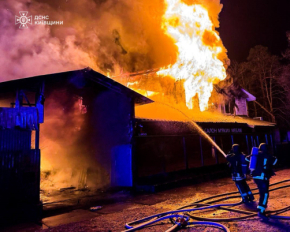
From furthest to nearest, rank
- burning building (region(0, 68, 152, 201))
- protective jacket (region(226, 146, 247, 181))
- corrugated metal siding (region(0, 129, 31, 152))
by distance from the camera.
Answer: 1. burning building (region(0, 68, 152, 201))
2. protective jacket (region(226, 146, 247, 181))
3. corrugated metal siding (region(0, 129, 31, 152))

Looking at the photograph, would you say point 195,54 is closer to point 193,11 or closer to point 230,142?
point 193,11

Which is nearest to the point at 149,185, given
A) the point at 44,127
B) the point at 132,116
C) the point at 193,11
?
the point at 132,116

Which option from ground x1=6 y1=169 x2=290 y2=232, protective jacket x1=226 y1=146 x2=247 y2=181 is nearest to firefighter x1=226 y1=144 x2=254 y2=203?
protective jacket x1=226 y1=146 x2=247 y2=181

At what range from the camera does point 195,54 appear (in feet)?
61.2

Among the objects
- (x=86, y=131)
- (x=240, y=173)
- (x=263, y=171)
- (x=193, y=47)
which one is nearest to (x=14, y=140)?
(x=86, y=131)

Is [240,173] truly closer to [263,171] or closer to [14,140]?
[263,171]

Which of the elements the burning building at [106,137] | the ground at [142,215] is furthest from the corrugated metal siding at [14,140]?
the burning building at [106,137]

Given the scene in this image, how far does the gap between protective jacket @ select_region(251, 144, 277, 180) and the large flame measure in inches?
493

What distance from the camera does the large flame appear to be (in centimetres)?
1823

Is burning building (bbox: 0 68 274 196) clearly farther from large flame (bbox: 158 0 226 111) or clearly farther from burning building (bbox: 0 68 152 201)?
large flame (bbox: 158 0 226 111)

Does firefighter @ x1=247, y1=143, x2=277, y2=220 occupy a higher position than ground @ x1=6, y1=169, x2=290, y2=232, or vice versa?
firefighter @ x1=247, y1=143, x2=277, y2=220

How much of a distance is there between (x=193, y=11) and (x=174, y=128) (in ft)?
35.7

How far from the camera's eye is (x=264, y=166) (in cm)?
635

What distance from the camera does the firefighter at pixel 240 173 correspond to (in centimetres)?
766
